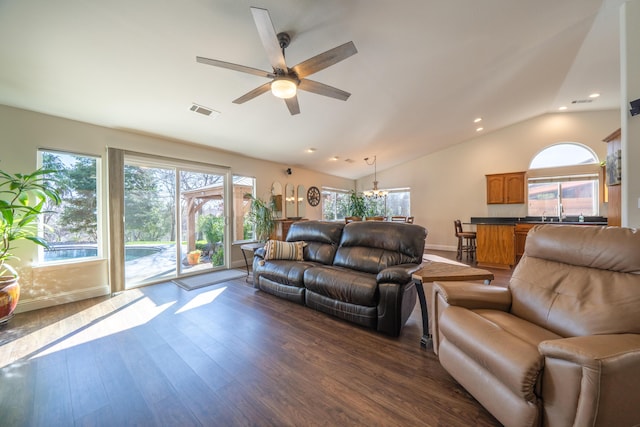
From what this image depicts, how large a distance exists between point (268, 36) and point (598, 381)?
253 cm

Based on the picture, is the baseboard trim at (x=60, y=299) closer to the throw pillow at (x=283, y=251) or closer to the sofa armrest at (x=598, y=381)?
the throw pillow at (x=283, y=251)

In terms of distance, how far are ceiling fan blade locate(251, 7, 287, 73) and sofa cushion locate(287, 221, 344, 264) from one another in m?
2.21

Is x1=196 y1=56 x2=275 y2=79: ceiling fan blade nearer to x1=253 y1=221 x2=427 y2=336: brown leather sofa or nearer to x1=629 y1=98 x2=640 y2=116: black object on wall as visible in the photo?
x1=253 y1=221 x2=427 y2=336: brown leather sofa

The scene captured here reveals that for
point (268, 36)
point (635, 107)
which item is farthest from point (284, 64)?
point (635, 107)

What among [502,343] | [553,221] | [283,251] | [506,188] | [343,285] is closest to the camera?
[502,343]

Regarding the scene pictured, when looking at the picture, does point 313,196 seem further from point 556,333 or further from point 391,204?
point 556,333

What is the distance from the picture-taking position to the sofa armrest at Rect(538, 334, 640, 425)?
0.94 meters

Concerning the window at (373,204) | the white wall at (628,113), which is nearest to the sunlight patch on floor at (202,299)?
the window at (373,204)

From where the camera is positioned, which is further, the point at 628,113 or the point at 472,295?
the point at 628,113

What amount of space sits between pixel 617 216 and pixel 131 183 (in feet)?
22.3

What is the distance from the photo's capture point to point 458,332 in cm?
147

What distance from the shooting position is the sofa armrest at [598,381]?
0.94 m

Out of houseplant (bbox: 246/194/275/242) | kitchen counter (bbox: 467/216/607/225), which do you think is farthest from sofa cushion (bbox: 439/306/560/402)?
kitchen counter (bbox: 467/216/607/225)

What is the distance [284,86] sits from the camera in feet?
6.70
